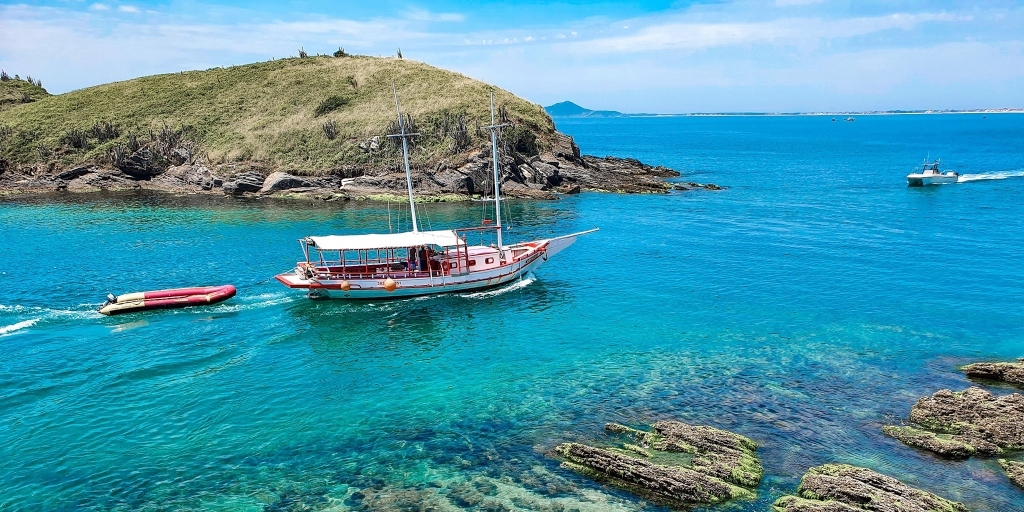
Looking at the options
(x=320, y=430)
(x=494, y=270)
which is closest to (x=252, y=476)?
(x=320, y=430)

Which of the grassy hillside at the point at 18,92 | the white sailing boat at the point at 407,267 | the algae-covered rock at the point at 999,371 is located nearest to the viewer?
the algae-covered rock at the point at 999,371

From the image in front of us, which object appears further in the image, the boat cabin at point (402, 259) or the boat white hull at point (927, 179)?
the boat white hull at point (927, 179)

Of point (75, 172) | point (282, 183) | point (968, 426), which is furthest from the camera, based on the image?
point (75, 172)

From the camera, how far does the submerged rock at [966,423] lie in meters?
25.2

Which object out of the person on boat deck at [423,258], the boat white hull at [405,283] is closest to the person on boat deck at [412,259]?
the person on boat deck at [423,258]

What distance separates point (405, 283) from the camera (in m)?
47.0

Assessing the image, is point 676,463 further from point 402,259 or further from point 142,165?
point 142,165

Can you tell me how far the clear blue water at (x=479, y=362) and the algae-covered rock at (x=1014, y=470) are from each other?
72cm

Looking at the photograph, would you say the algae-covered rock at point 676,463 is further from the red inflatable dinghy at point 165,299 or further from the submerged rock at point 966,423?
the red inflatable dinghy at point 165,299

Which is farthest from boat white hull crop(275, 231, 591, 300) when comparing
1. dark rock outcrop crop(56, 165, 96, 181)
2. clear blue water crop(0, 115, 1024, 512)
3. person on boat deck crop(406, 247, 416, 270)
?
dark rock outcrop crop(56, 165, 96, 181)

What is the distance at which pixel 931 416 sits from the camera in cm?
2769

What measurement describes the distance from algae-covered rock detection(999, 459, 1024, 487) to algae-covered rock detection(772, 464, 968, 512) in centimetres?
327

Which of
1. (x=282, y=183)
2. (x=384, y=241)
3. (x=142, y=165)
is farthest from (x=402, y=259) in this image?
(x=142, y=165)

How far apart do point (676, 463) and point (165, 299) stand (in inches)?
1424
